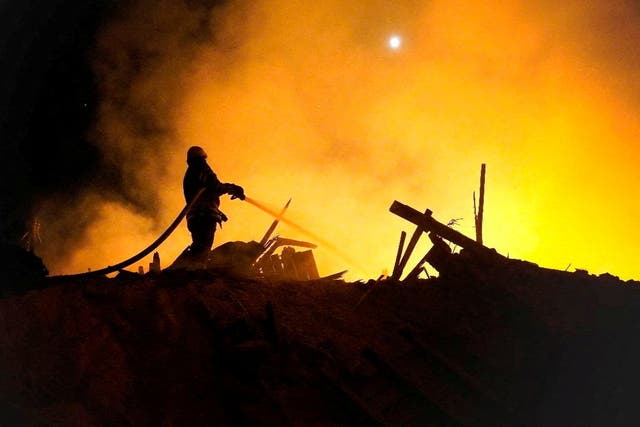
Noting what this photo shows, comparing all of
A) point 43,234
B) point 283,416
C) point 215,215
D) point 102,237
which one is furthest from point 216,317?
point 43,234

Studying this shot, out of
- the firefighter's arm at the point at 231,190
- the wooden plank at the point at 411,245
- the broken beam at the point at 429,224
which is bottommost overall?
the firefighter's arm at the point at 231,190

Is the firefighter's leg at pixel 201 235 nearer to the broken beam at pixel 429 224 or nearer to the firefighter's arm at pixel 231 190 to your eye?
the firefighter's arm at pixel 231 190

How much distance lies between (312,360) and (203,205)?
10.5 feet

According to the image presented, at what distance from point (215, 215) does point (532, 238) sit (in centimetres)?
1456

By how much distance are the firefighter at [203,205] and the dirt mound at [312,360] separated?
1.45 m

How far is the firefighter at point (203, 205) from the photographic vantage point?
20.5 ft

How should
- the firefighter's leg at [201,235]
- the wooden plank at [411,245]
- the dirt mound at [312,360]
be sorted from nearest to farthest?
the dirt mound at [312,360] < the wooden plank at [411,245] < the firefighter's leg at [201,235]

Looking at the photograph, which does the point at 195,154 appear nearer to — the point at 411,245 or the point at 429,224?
the point at 411,245

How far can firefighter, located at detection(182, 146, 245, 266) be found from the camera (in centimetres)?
626

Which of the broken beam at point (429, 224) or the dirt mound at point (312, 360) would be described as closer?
the dirt mound at point (312, 360)

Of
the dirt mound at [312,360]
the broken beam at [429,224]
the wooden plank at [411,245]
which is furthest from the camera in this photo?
the wooden plank at [411,245]

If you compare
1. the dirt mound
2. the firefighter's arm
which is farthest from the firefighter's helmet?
the dirt mound

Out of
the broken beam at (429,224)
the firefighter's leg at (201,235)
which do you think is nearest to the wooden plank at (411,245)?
the broken beam at (429,224)

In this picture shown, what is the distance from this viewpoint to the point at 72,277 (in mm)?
4902
